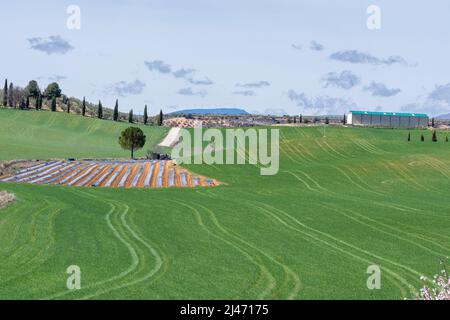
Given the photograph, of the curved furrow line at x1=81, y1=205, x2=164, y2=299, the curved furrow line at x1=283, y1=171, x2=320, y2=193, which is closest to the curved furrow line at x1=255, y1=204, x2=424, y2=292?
the curved furrow line at x1=81, y1=205, x2=164, y2=299

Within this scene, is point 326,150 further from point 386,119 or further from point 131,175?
point 386,119

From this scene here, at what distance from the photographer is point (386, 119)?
634ft

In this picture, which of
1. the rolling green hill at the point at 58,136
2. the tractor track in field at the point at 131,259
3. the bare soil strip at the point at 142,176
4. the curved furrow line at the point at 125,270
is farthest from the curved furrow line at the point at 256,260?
the rolling green hill at the point at 58,136

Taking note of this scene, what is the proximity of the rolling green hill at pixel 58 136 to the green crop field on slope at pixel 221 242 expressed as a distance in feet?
229

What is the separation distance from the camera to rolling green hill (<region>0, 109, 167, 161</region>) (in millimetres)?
134625

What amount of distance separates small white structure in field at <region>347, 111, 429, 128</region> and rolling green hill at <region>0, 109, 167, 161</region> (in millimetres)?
60953

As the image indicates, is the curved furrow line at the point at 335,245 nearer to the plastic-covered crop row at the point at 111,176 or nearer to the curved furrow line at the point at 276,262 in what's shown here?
the curved furrow line at the point at 276,262

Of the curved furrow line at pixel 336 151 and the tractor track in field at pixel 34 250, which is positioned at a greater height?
the curved furrow line at pixel 336 151

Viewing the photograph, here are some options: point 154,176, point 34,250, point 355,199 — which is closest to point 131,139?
point 154,176

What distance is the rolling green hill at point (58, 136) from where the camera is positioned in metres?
135

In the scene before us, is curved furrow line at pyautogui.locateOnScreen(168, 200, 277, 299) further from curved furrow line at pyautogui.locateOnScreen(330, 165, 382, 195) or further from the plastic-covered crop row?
the plastic-covered crop row

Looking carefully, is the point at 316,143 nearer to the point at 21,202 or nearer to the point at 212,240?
the point at 21,202

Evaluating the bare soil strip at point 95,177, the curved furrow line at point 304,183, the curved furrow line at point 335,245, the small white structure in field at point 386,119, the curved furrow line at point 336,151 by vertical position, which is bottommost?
the bare soil strip at point 95,177

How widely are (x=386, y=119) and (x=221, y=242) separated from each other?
169 m
